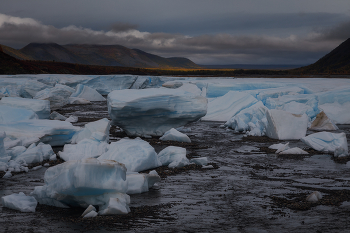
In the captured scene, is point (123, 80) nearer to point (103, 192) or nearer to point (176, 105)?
point (176, 105)

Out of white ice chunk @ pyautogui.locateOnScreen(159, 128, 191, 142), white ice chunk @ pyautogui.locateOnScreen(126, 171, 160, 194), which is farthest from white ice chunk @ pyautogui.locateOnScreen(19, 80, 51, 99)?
white ice chunk @ pyautogui.locateOnScreen(126, 171, 160, 194)

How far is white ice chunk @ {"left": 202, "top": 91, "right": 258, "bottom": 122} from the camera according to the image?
1494 centimetres

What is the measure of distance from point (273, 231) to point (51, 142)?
→ 21.3ft

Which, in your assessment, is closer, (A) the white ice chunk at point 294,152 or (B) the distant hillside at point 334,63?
(A) the white ice chunk at point 294,152

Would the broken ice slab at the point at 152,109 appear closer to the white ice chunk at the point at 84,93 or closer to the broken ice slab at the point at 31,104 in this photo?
the broken ice slab at the point at 31,104

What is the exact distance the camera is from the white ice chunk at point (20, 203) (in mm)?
4516

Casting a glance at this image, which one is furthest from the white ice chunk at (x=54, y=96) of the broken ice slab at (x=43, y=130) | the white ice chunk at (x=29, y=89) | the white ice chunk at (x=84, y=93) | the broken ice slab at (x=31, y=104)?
the broken ice slab at (x=43, y=130)

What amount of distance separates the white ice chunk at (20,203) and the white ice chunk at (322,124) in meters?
10.7

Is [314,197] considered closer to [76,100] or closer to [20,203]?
[20,203]

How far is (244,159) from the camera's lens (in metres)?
7.92

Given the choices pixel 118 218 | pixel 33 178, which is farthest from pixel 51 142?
pixel 118 218

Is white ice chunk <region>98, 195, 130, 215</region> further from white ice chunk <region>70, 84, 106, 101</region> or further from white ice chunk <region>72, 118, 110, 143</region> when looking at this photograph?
white ice chunk <region>70, 84, 106, 101</region>

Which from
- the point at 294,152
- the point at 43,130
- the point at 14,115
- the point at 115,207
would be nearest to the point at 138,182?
the point at 115,207

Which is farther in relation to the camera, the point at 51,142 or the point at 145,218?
the point at 51,142
